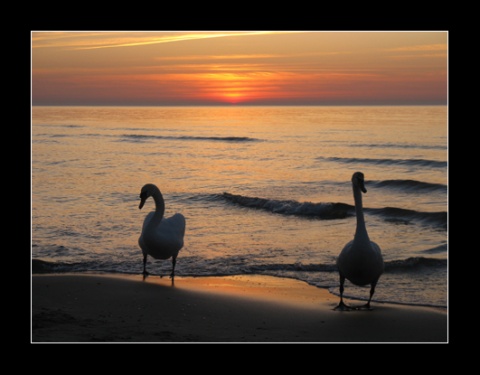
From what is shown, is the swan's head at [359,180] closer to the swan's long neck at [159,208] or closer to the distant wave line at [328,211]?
the swan's long neck at [159,208]

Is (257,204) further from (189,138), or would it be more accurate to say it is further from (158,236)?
(189,138)

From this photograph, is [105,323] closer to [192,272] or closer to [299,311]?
[299,311]

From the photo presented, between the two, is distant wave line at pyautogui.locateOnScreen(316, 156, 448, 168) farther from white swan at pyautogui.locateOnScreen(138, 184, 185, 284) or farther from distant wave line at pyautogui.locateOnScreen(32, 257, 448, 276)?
white swan at pyautogui.locateOnScreen(138, 184, 185, 284)

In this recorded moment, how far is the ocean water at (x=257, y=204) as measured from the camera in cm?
1162

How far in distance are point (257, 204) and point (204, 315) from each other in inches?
432

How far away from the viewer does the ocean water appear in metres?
11.6

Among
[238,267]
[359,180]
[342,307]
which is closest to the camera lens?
[342,307]

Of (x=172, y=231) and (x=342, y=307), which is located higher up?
(x=172, y=231)

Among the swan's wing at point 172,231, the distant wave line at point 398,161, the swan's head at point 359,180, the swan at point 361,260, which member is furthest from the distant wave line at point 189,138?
the swan at point 361,260

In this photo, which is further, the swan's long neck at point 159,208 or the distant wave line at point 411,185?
the distant wave line at point 411,185

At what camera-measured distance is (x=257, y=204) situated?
62.5 ft

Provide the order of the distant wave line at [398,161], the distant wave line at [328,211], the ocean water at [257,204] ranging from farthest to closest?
1. the distant wave line at [398,161]
2. the distant wave line at [328,211]
3. the ocean water at [257,204]

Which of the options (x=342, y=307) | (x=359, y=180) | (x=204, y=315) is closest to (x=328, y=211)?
(x=359, y=180)

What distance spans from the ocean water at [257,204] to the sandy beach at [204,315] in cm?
106
